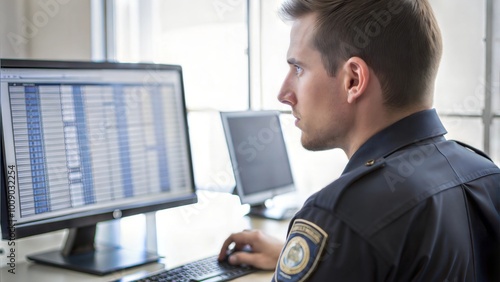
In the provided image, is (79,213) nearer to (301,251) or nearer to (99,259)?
(99,259)

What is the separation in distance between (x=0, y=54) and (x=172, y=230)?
5.49 ft

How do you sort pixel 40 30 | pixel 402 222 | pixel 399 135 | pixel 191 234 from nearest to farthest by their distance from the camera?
pixel 402 222 → pixel 399 135 → pixel 191 234 → pixel 40 30

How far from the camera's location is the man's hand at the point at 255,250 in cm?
149

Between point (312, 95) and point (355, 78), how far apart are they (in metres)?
0.11

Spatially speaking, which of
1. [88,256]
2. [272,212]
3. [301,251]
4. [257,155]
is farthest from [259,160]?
[301,251]

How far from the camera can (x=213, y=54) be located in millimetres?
3297

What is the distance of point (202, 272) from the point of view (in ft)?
4.69

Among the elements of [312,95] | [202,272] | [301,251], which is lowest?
[202,272]

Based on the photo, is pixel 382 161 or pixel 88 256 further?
pixel 88 256

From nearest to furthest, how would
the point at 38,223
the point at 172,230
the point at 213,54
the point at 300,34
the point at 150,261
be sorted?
the point at 300,34
the point at 38,223
the point at 150,261
the point at 172,230
the point at 213,54

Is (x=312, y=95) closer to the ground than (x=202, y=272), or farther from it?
farther from it

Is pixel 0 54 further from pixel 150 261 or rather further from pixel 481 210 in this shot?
pixel 481 210

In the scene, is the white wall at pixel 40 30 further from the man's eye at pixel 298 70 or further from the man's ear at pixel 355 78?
the man's ear at pixel 355 78

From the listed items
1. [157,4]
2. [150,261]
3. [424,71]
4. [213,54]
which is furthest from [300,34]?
[157,4]
